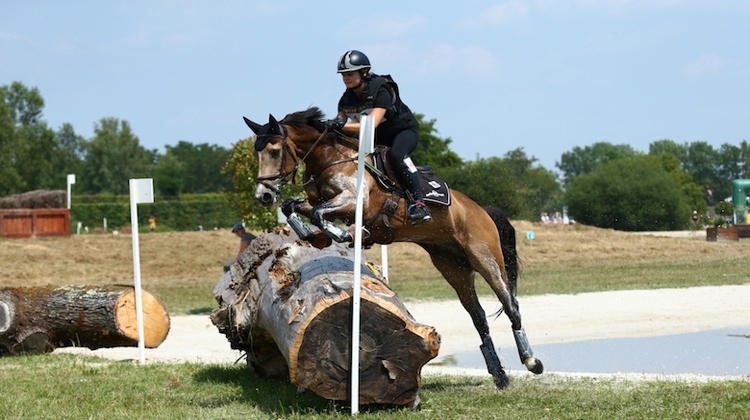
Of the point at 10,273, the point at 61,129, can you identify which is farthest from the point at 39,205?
the point at 61,129

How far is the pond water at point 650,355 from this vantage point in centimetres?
987

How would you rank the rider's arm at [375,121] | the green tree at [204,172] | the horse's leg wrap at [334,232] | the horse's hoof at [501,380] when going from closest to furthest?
1. the horse's leg wrap at [334,232]
2. the rider's arm at [375,121]
3. the horse's hoof at [501,380]
4. the green tree at [204,172]

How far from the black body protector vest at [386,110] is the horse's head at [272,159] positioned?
0.74m

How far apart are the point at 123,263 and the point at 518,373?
20776 mm

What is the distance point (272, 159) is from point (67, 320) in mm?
5191

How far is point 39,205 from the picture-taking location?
113 feet

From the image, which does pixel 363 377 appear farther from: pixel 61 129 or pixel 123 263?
pixel 61 129

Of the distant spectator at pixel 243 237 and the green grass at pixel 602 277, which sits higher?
the distant spectator at pixel 243 237

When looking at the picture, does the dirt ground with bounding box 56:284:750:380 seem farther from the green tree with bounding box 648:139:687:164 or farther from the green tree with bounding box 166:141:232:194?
the green tree with bounding box 648:139:687:164

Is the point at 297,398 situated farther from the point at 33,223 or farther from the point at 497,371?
the point at 33,223

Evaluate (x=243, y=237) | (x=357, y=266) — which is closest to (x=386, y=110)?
(x=357, y=266)

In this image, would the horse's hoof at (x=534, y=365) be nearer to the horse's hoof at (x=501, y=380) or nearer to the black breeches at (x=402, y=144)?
the horse's hoof at (x=501, y=380)

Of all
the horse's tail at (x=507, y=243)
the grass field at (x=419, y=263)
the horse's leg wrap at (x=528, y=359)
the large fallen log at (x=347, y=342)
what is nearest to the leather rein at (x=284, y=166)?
the large fallen log at (x=347, y=342)

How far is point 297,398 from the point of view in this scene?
7.59 m
